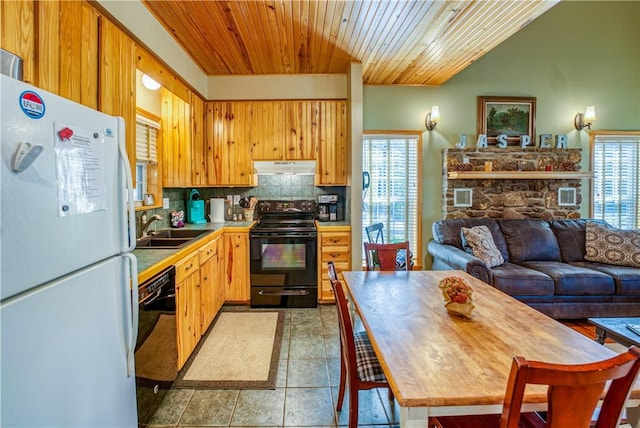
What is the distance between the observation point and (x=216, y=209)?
4047 millimetres

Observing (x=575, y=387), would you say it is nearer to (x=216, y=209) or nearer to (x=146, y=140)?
(x=146, y=140)

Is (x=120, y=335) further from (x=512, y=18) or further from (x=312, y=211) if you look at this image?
(x=512, y=18)

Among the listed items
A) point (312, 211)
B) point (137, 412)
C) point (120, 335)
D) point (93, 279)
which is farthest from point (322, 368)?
point (312, 211)

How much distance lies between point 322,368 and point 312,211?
82.6 inches

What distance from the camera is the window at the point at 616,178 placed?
462cm

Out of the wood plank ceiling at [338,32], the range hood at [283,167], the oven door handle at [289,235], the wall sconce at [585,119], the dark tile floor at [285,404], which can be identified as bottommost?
the dark tile floor at [285,404]

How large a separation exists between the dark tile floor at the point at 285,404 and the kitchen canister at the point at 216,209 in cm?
211

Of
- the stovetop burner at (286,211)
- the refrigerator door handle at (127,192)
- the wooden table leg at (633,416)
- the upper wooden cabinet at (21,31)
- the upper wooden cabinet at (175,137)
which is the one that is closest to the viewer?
the wooden table leg at (633,416)

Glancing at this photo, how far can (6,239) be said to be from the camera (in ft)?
2.89

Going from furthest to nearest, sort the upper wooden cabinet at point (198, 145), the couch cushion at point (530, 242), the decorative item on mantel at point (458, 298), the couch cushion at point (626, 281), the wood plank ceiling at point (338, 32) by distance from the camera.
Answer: the couch cushion at point (530, 242) → the upper wooden cabinet at point (198, 145) → the couch cushion at point (626, 281) → the wood plank ceiling at point (338, 32) → the decorative item on mantel at point (458, 298)

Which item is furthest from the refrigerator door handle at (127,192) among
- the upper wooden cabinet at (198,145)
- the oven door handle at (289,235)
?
the upper wooden cabinet at (198,145)

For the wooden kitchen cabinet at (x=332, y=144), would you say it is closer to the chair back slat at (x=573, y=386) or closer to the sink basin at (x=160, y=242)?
the sink basin at (x=160, y=242)

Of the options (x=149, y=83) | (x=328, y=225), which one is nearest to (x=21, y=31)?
(x=149, y=83)

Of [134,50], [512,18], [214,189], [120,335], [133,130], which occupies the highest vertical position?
[512,18]
